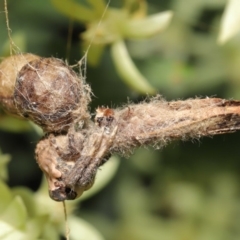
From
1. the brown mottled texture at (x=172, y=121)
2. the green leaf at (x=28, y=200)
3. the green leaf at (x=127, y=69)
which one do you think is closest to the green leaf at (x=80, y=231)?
the green leaf at (x=28, y=200)

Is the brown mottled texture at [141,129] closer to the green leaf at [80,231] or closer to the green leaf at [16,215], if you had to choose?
the green leaf at [16,215]

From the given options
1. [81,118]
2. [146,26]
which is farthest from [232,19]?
[81,118]

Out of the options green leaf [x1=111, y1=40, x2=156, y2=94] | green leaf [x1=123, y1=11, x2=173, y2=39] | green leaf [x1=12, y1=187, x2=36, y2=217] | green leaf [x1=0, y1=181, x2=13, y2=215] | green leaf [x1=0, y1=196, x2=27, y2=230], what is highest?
green leaf [x1=123, y1=11, x2=173, y2=39]

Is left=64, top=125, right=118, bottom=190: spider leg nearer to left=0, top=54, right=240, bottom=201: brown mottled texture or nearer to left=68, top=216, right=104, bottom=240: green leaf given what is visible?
left=0, top=54, right=240, bottom=201: brown mottled texture

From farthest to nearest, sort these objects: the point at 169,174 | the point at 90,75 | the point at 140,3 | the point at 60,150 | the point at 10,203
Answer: the point at 169,174 → the point at 90,75 → the point at 140,3 → the point at 10,203 → the point at 60,150

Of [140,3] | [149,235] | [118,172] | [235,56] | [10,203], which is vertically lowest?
[10,203]

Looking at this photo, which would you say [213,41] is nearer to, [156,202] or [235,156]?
[235,156]

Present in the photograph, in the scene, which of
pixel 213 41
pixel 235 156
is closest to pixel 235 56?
pixel 213 41

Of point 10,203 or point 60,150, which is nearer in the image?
point 60,150

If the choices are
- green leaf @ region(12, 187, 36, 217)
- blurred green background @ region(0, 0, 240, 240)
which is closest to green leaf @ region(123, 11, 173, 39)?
blurred green background @ region(0, 0, 240, 240)
